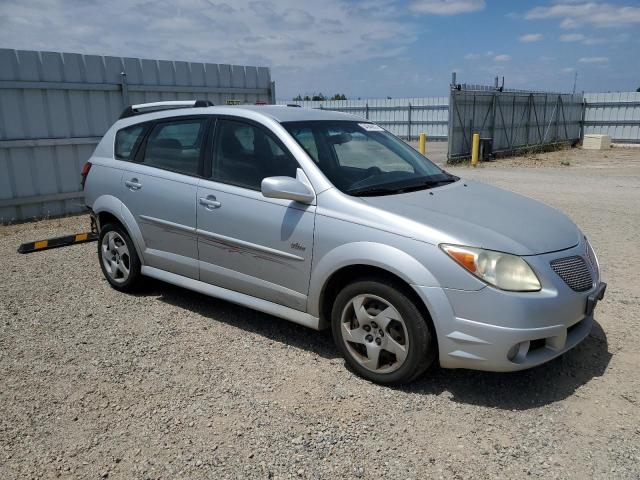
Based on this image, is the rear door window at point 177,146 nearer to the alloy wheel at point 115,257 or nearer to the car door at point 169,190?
the car door at point 169,190

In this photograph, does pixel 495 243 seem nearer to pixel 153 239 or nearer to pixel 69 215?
pixel 153 239

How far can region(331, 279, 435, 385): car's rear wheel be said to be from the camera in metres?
3.37

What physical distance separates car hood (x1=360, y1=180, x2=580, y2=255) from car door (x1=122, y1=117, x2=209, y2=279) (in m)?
1.65

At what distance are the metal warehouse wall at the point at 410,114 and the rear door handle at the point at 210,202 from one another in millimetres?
26235

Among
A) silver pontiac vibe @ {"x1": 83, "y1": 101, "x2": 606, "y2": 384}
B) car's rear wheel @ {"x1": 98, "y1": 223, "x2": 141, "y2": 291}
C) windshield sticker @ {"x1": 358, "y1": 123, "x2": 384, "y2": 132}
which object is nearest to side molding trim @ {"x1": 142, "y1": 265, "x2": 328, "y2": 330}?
silver pontiac vibe @ {"x1": 83, "y1": 101, "x2": 606, "y2": 384}

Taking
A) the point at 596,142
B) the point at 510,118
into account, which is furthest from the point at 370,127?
the point at 596,142

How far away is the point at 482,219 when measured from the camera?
3609 millimetres

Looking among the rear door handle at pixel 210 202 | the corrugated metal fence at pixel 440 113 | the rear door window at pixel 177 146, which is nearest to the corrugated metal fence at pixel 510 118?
the corrugated metal fence at pixel 440 113

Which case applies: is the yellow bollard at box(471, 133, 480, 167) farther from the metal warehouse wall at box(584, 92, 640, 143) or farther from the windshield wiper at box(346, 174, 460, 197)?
the windshield wiper at box(346, 174, 460, 197)

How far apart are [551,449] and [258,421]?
1651 mm

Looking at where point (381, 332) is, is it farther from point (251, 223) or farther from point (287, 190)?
point (251, 223)

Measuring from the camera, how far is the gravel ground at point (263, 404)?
288 centimetres

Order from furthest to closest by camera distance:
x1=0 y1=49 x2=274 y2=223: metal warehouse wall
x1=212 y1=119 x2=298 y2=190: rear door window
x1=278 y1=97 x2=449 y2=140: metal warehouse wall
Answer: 1. x1=278 y1=97 x2=449 y2=140: metal warehouse wall
2. x1=0 y1=49 x2=274 y2=223: metal warehouse wall
3. x1=212 y1=119 x2=298 y2=190: rear door window

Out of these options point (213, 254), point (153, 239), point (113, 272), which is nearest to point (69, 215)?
point (113, 272)
